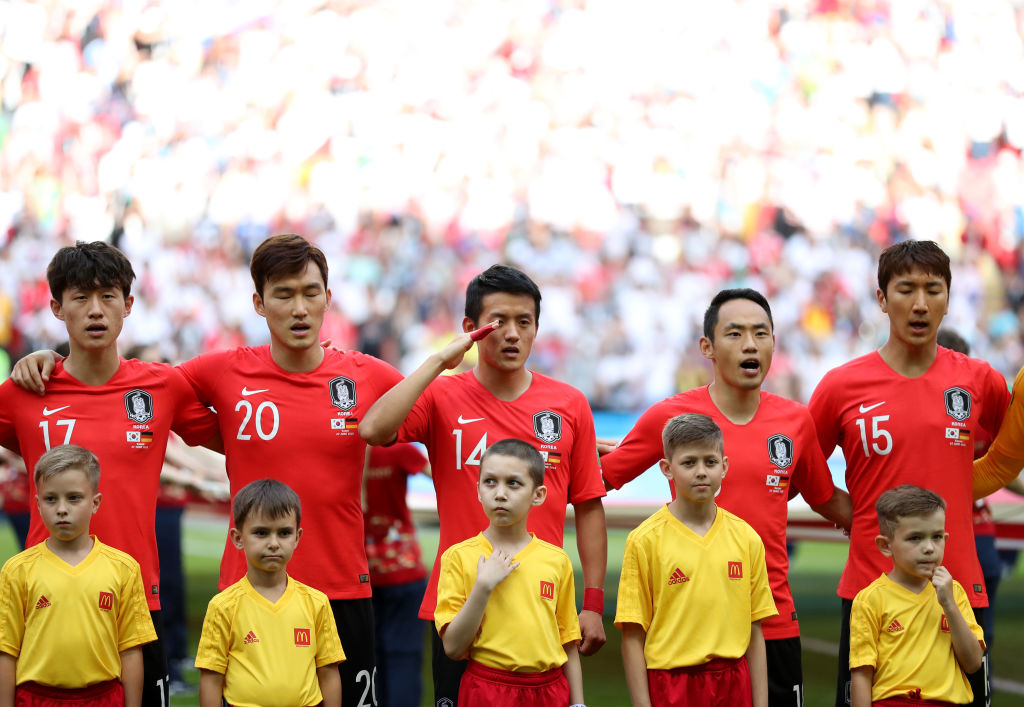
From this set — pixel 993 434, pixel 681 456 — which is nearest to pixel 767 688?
pixel 681 456

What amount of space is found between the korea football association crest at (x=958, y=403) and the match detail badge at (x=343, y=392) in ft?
6.61

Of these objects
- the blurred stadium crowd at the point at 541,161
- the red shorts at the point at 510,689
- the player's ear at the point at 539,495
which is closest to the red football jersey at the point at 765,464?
the player's ear at the point at 539,495

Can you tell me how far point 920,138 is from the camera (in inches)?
872

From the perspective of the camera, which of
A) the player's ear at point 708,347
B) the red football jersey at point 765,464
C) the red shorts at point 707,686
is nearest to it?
the red shorts at point 707,686

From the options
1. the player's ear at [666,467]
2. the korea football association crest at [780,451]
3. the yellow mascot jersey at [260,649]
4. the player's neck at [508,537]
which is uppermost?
the korea football association crest at [780,451]

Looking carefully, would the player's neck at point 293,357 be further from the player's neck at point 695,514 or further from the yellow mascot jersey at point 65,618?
the player's neck at point 695,514

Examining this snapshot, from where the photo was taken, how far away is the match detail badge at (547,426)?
165 inches

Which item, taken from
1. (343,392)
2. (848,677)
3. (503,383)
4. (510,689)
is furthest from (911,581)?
(343,392)

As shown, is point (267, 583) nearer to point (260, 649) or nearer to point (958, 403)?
point (260, 649)

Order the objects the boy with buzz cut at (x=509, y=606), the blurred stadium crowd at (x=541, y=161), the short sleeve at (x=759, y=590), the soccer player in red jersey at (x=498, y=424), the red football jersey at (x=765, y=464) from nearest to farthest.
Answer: the boy with buzz cut at (x=509, y=606), the short sleeve at (x=759, y=590), the soccer player in red jersey at (x=498, y=424), the red football jersey at (x=765, y=464), the blurred stadium crowd at (x=541, y=161)

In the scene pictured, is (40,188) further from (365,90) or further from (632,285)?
(632,285)

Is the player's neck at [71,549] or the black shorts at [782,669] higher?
the player's neck at [71,549]

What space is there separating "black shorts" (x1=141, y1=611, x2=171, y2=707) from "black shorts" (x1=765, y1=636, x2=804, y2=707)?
1.92m

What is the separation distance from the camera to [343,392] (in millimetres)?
4270
